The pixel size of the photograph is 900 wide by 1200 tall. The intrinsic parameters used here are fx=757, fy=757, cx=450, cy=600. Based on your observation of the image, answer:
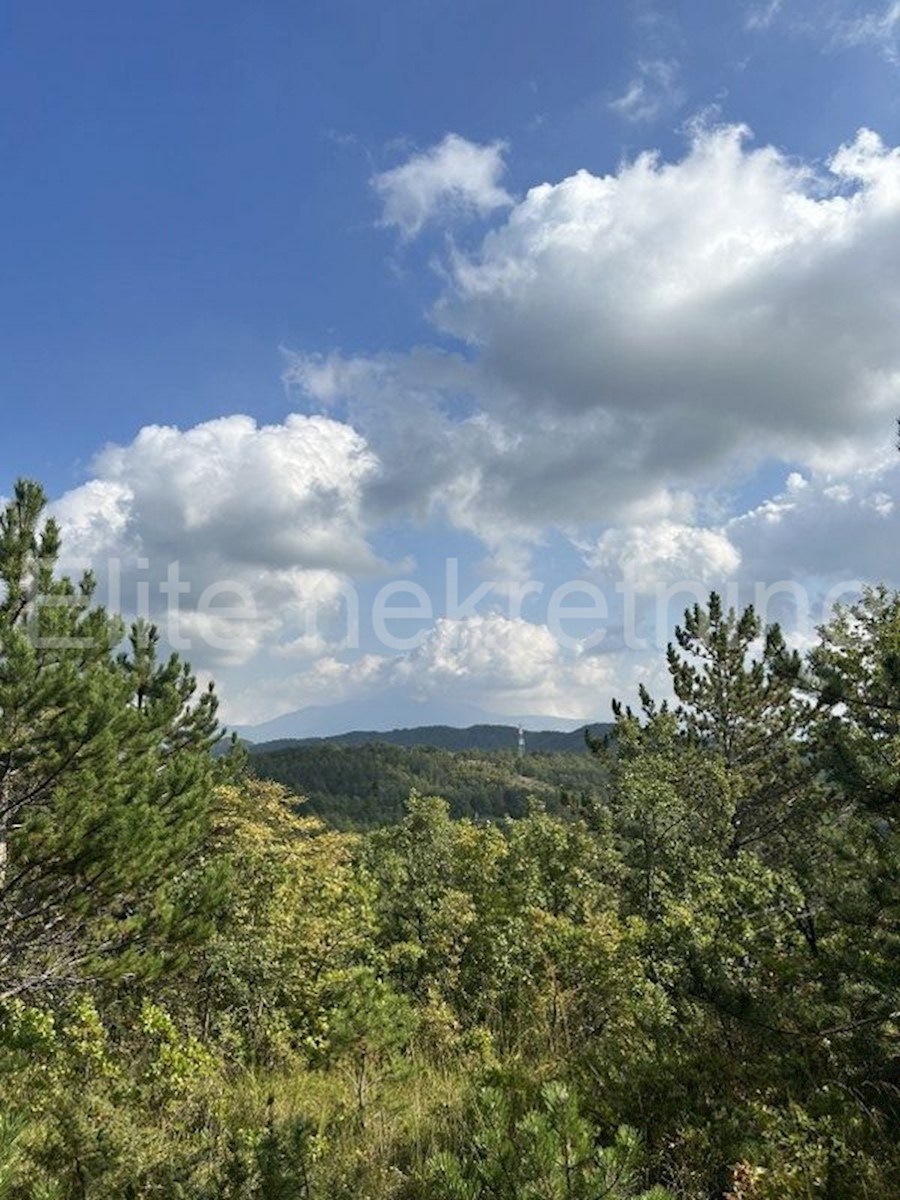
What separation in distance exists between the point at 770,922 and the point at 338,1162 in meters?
3.91

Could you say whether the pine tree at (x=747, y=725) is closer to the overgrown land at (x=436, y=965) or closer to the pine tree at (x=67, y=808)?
the overgrown land at (x=436, y=965)

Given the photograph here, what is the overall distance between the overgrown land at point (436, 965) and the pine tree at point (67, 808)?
0.05 metres

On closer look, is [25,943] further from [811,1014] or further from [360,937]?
[811,1014]

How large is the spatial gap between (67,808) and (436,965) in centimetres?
920

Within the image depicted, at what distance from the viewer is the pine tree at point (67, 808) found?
10383mm

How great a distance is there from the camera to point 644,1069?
5.47 meters

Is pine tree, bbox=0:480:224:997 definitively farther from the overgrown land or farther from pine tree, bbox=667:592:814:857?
pine tree, bbox=667:592:814:857

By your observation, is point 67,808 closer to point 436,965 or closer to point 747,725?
point 436,965

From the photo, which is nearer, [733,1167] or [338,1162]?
[733,1167]

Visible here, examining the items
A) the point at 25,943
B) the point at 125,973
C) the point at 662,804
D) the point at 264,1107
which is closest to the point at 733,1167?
the point at 264,1107

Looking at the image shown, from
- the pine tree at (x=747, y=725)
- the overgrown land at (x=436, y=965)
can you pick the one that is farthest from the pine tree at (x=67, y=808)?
the pine tree at (x=747, y=725)

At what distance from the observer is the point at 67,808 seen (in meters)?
10.6

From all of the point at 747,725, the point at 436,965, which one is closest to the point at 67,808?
the point at 436,965

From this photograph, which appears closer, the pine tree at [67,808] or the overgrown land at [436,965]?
the overgrown land at [436,965]
